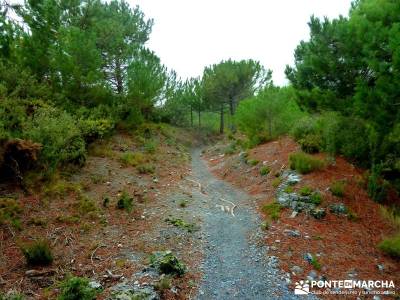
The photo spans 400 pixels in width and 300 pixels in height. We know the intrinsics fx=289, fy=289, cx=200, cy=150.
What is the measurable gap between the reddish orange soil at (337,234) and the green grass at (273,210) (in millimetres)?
174

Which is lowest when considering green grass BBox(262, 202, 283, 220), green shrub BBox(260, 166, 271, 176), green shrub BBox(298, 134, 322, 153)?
green grass BBox(262, 202, 283, 220)

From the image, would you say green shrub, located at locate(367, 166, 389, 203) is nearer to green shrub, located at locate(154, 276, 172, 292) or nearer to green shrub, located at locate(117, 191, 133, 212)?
green shrub, located at locate(154, 276, 172, 292)

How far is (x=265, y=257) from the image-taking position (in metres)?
6.40

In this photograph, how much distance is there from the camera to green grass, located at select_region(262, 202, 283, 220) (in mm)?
8344

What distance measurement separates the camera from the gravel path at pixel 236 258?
5262 mm

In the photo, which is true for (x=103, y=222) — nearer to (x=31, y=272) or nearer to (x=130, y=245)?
(x=130, y=245)

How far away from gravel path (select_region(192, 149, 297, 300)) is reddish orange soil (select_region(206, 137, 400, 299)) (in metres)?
0.37

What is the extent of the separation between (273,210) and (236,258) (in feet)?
9.25

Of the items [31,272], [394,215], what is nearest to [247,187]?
[394,215]

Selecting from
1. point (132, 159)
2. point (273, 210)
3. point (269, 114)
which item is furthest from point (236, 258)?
point (269, 114)

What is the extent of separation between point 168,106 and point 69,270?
63.2 feet

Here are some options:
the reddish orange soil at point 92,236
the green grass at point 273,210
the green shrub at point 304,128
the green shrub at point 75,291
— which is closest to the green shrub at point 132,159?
the reddish orange soil at point 92,236

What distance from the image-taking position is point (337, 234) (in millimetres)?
7289

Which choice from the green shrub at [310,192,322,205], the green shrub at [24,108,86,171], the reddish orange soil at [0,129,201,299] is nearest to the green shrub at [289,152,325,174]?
the green shrub at [310,192,322,205]
